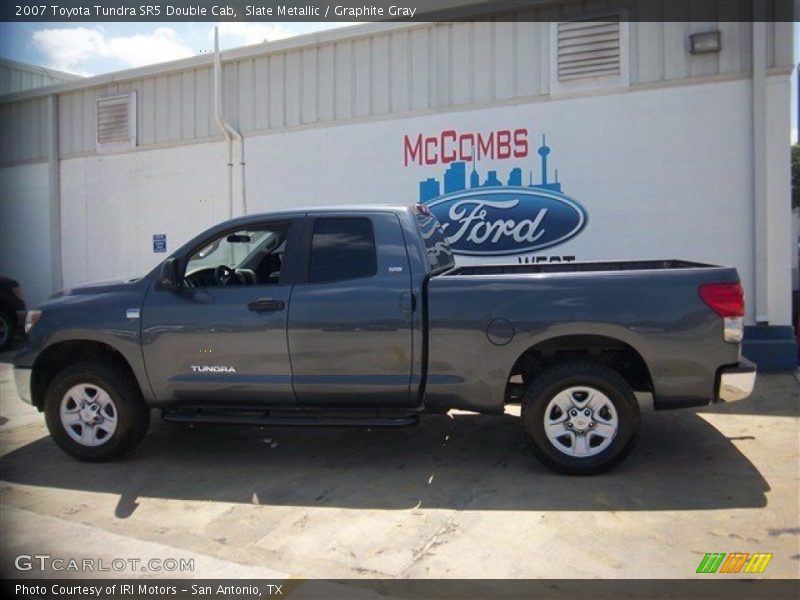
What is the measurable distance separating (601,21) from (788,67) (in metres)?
2.22

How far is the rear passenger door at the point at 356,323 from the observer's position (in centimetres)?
496

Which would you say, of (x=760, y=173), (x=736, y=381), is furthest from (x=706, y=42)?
(x=736, y=381)

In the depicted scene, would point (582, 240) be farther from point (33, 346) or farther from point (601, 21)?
point (33, 346)

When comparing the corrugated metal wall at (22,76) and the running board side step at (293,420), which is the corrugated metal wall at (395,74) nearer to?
the corrugated metal wall at (22,76)

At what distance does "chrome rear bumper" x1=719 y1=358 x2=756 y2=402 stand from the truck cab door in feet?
9.98

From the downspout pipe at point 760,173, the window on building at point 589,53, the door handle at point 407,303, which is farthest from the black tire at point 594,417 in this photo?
the window on building at point 589,53

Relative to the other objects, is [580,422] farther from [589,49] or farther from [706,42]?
[589,49]

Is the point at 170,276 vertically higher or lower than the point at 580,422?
higher

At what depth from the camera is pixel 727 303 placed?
4.57 m

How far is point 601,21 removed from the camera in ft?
28.2

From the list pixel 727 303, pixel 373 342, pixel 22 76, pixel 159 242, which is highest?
pixel 22 76

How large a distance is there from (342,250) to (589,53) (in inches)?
205

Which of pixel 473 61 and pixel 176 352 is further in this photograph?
pixel 473 61

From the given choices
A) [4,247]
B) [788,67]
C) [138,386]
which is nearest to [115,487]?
[138,386]
